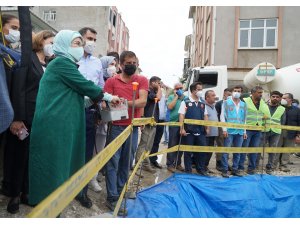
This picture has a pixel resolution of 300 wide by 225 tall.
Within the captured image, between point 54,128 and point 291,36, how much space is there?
1704 cm

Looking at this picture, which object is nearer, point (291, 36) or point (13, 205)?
point (13, 205)

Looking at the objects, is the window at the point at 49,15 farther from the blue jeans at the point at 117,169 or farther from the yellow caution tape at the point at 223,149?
the blue jeans at the point at 117,169

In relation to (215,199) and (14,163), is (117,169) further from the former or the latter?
(215,199)

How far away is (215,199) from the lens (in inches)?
170

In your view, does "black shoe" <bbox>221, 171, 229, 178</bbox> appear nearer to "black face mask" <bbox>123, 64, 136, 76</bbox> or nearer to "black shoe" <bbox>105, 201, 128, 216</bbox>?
"black shoe" <bbox>105, 201, 128, 216</bbox>

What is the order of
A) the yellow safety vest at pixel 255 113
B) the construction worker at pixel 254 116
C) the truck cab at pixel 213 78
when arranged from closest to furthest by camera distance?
the construction worker at pixel 254 116 < the yellow safety vest at pixel 255 113 < the truck cab at pixel 213 78

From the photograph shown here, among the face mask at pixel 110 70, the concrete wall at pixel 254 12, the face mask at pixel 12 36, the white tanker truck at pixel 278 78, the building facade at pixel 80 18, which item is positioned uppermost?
the building facade at pixel 80 18

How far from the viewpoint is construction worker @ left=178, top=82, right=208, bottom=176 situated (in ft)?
17.7

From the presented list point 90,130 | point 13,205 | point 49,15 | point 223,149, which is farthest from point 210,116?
point 49,15

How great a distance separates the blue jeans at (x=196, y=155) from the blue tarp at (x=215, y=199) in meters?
0.45

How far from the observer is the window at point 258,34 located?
16984mm

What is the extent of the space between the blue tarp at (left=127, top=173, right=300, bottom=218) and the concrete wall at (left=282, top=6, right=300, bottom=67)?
1310 cm

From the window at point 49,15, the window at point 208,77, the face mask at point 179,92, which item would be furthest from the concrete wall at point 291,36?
the window at point 49,15

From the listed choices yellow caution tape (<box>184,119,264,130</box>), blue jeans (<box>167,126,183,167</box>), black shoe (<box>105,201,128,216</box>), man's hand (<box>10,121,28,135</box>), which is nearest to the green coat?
man's hand (<box>10,121,28,135</box>)
